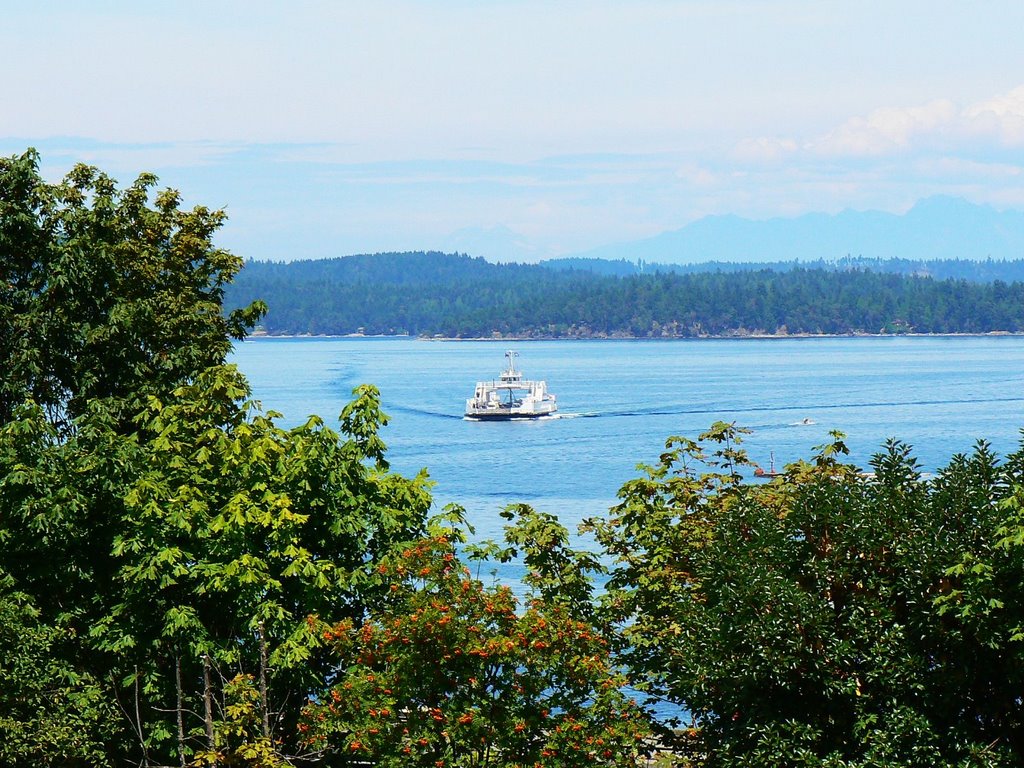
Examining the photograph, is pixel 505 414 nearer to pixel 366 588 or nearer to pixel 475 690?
pixel 366 588

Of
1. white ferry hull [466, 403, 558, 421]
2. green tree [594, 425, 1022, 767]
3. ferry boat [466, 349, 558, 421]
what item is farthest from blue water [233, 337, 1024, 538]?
green tree [594, 425, 1022, 767]

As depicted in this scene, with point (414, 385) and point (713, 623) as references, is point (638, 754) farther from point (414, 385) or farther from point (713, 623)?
point (414, 385)

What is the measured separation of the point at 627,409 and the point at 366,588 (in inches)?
3023

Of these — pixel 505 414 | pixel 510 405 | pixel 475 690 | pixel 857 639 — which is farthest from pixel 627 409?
pixel 857 639

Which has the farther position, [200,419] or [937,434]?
[937,434]

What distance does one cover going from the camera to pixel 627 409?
299 feet

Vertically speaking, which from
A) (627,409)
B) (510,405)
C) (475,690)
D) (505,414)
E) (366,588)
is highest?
(366,588)

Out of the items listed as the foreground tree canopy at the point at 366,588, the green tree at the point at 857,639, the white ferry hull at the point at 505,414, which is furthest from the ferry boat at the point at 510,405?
the green tree at the point at 857,639

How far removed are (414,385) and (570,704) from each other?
104m

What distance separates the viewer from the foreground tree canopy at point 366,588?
11891mm

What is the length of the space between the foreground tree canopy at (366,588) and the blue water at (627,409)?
83.1 feet

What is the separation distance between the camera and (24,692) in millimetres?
13820

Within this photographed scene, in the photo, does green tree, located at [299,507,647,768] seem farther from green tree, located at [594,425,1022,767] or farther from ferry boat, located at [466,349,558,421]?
ferry boat, located at [466,349,558,421]

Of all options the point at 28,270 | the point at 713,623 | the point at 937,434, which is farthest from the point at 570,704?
the point at 937,434
